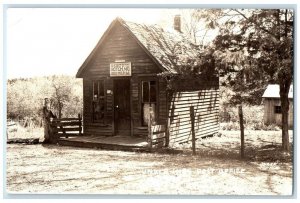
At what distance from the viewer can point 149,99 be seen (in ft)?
50.7

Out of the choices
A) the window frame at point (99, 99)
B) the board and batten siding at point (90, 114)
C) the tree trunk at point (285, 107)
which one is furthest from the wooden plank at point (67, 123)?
the tree trunk at point (285, 107)

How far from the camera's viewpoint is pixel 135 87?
615 inches

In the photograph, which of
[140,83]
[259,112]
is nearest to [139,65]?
[140,83]

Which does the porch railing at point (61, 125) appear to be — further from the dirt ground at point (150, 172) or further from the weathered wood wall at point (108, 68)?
the dirt ground at point (150, 172)

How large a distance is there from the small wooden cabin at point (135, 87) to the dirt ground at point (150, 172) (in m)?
2.31

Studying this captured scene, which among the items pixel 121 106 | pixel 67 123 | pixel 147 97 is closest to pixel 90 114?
pixel 67 123

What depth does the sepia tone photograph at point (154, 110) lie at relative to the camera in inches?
382

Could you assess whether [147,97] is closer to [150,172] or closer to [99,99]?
[99,99]

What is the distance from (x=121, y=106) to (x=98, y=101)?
116 cm

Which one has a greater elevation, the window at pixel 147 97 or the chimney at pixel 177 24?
the chimney at pixel 177 24

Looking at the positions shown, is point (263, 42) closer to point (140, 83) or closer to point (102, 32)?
point (140, 83)

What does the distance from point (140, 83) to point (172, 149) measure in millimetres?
3630

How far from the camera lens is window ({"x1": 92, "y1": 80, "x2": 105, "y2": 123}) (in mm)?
16656

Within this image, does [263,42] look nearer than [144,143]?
Yes
